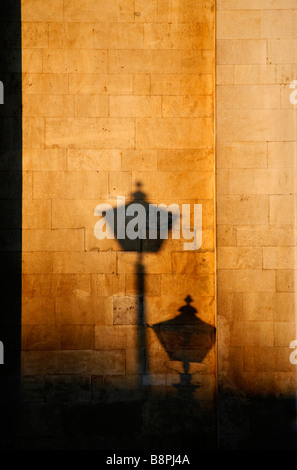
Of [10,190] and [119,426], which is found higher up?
[10,190]

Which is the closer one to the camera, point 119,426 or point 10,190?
point 119,426

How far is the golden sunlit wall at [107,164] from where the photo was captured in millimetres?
6234

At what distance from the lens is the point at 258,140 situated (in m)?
5.78

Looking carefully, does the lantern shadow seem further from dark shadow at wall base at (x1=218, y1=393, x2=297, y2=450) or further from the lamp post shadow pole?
dark shadow at wall base at (x1=218, y1=393, x2=297, y2=450)

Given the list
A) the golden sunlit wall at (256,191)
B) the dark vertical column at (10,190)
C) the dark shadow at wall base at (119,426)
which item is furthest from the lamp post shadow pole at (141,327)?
the dark vertical column at (10,190)

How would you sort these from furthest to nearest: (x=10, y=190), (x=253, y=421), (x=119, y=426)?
(x=10, y=190)
(x=119, y=426)
(x=253, y=421)

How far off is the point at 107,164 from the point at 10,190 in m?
2.02

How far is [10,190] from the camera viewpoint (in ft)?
20.6

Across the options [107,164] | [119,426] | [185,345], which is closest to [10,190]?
[107,164]

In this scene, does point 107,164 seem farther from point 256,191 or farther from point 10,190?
point 256,191

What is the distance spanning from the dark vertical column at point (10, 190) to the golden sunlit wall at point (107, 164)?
0.53 feet

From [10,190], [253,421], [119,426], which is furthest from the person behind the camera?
[10,190]

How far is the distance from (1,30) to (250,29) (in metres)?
4.86

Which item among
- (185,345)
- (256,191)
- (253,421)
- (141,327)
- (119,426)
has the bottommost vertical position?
(119,426)
